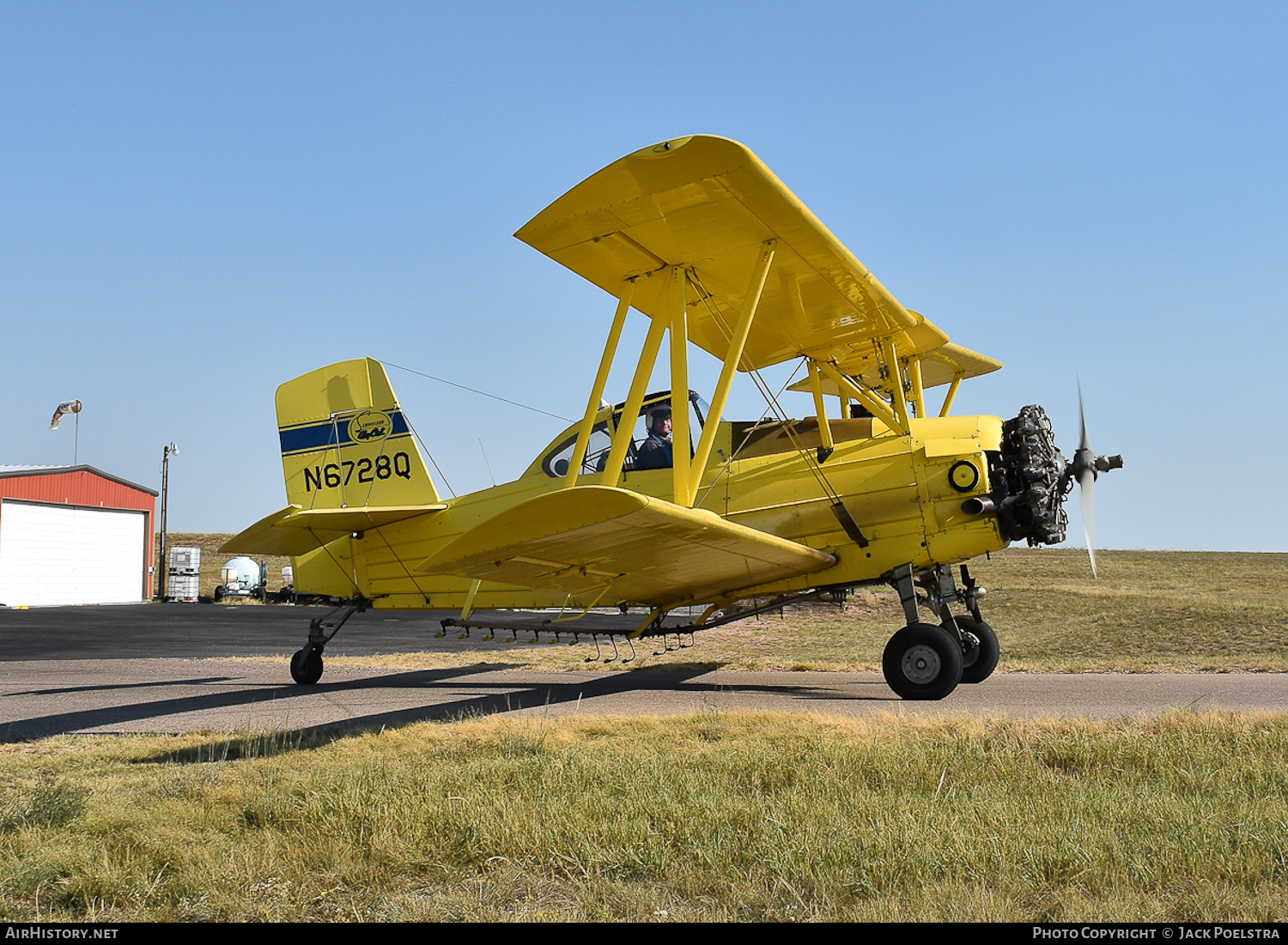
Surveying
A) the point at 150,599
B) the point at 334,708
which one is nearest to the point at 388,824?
the point at 334,708

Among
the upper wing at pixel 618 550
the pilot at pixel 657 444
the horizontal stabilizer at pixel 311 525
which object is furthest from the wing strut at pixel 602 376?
the horizontal stabilizer at pixel 311 525

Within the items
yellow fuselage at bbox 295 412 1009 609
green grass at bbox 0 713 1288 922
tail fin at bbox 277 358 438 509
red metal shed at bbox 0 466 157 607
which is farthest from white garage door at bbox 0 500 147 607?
green grass at bbox 0 713 1288 922

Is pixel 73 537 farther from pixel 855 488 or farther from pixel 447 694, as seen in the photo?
pixel 855 488

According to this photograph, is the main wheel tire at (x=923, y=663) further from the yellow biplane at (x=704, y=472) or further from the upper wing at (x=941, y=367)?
the upper wing at (x=941, y=367)

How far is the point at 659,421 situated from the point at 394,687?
4785 mm

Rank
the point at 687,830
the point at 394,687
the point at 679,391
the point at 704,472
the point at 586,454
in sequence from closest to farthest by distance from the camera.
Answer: the point at 687,830
the point at 679,391
the point at 704,472
the point at 586,454
the point at 394,687

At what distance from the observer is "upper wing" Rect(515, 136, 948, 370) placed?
6934 millimetres

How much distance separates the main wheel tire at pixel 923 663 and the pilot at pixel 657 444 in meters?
3.18

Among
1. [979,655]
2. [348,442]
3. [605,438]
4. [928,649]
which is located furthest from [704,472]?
[348,442]

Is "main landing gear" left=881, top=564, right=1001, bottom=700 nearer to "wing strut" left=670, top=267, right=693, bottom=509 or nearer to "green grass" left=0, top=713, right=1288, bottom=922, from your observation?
"green grass" left=0, top=713, right=1288, bottom=922

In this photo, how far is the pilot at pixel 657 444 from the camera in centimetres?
1018

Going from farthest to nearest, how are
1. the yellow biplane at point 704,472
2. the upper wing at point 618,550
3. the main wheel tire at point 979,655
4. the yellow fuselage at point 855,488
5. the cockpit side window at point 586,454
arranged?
the cockpit side window at point 586,454, the main wheel tire at point 979,655, the yellow fuselage at point 855,488, the yellow biplane at point 704,472, the upper wing at point 618,550

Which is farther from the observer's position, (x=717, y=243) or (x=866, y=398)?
(x=866, y=398)

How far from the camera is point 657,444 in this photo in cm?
1027
